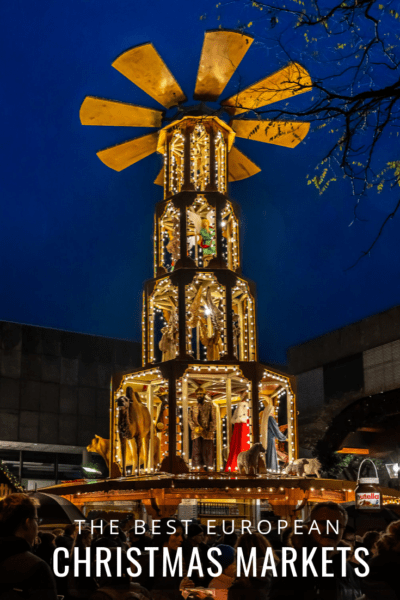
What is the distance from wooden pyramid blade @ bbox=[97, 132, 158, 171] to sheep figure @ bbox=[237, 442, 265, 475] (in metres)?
12.1

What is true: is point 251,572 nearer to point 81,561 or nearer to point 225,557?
point 81,561

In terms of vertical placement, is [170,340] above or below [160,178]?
below

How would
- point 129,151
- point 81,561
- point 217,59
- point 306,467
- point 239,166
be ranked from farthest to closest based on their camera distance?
1. point 239,166
2. point 129,151
3. point 217,59
4. point 306,467
5. point 81,561

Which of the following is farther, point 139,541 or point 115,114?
point 115,114

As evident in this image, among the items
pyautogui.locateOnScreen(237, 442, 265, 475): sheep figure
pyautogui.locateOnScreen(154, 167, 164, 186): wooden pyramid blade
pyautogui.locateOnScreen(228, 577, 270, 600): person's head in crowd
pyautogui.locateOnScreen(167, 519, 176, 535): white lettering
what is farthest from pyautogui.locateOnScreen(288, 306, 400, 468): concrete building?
pyautogui.locateOnScreen(228, 577, 270, 600): person's head in crowd

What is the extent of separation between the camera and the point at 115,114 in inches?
957

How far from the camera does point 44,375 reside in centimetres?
4038

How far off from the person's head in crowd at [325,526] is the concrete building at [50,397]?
35.9 m

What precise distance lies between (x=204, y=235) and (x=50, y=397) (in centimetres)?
2059

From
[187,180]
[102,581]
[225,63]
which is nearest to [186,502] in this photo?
[187,180]

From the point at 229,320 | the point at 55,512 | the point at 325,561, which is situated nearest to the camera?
the point at 325,561

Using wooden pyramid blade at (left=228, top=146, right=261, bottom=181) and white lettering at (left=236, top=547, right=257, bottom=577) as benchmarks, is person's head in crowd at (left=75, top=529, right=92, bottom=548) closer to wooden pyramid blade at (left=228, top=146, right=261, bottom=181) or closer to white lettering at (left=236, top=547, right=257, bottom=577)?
white lettering at (left=236, top=547, right=257, bottom=577)

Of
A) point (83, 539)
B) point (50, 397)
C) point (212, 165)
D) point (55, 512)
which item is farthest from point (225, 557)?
point (50, 397)

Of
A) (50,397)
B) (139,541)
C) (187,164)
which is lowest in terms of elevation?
(139,541)
